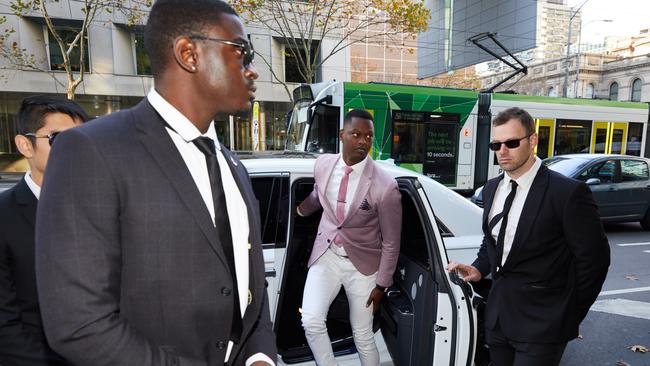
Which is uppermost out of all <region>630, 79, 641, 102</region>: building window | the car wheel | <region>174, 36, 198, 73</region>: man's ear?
<region>630, 79, 641, 102</region>: building window

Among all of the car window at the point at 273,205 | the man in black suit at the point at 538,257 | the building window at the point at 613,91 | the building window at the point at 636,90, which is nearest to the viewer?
the man in black suit at the point at 538,257

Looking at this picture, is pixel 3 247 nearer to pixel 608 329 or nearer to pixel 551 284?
pixel 551 284

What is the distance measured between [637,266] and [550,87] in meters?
67.2

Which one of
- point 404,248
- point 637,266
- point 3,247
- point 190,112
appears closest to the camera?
point 190,112

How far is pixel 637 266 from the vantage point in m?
6.39

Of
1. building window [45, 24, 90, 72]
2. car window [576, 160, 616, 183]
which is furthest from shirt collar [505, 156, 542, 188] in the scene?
building window [45, 24, 90, 72]

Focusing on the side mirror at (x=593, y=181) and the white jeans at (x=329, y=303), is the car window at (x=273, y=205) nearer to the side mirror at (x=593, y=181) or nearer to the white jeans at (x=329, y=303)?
the white jeans at (x=329, y=303)

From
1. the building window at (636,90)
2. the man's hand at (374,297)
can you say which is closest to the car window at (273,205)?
the man's hand at (374,297)

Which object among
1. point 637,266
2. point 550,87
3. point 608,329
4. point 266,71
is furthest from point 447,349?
point 550,87

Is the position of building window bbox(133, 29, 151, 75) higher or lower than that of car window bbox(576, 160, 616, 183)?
higher

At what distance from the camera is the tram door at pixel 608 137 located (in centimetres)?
1215

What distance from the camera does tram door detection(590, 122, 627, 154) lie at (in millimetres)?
12147

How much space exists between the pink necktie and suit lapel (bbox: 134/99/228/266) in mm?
1698

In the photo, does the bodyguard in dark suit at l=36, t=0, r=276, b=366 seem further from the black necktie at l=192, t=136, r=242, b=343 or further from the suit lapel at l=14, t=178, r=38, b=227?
the suit lapel at l=14, t=178, r=38, b=227
